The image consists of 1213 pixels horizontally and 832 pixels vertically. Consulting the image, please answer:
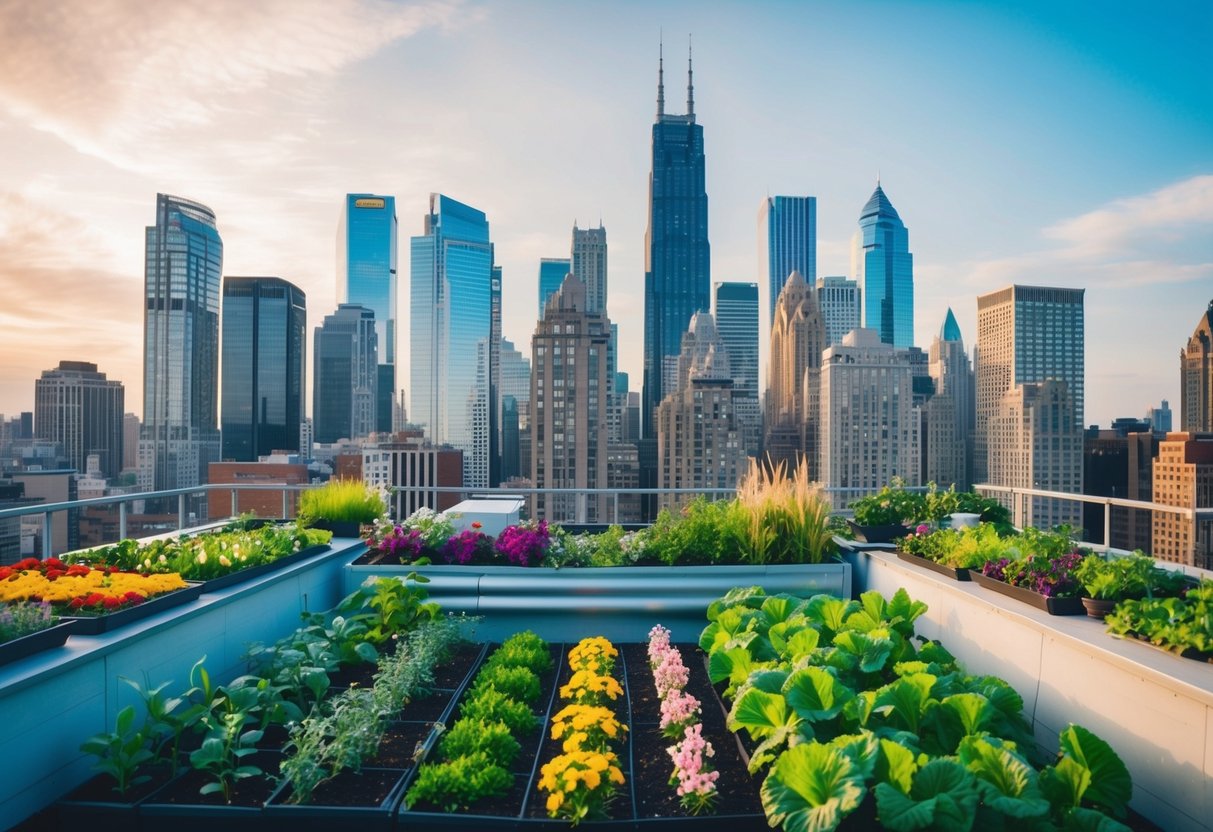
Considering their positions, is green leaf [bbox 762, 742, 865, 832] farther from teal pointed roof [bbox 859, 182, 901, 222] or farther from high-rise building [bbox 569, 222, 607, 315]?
teal pointed roof [bbox 859, 182, 901, 222]

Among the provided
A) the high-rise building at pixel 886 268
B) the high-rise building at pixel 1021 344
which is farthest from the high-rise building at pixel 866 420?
the high-rise building at pixel 886 268

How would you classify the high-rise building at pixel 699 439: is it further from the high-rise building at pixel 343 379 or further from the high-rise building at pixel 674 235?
the high-rise building at pixel 674 235

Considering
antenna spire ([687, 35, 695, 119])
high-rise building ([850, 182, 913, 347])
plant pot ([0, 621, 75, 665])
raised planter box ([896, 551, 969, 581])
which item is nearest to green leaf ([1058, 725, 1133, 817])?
raised planter box ([896, 551, 969, 581])

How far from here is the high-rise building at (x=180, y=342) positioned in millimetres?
38438

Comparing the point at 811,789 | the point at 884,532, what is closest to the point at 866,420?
the point at 884,532

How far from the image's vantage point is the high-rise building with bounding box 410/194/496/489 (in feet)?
305

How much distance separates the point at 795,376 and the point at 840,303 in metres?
36.8

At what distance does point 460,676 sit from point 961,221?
456 inches

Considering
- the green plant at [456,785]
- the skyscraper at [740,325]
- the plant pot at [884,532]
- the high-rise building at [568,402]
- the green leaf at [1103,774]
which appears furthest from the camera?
the skyscraper at [740,325]

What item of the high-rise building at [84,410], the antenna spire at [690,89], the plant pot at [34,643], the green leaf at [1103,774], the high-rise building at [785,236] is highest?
the antenna spire at [690,89]

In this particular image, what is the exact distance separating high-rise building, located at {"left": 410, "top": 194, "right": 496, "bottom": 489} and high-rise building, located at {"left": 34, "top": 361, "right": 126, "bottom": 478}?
6208 cm

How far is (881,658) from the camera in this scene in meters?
2.69

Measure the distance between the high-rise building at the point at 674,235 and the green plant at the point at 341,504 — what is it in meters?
98.7

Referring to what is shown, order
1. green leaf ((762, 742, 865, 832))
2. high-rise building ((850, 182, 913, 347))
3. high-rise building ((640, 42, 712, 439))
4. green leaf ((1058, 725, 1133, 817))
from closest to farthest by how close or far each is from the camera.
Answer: green leaf ((762, 742, 865, 832))
green leaf ((1058, 725, 1133, 817))
high-rise building ((640, 42, 712, 439))
high-rise building ((850, 182, 913, 347))
